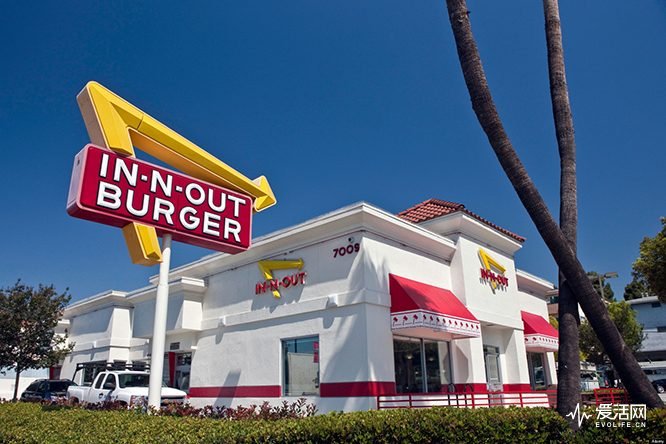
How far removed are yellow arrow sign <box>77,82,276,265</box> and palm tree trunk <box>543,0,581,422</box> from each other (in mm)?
8685

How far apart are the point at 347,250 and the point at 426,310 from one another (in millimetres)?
3259

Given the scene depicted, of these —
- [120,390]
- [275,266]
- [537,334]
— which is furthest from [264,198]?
[537,334]

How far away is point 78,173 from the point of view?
11.0 meters

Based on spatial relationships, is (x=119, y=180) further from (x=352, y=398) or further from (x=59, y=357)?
(x=59, y=357)

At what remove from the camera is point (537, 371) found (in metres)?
26.1

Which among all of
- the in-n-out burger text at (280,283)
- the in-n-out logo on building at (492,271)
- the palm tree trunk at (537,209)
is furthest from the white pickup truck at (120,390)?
the palm tree trunk at (537,209)

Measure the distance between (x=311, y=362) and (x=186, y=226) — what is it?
22.4ft

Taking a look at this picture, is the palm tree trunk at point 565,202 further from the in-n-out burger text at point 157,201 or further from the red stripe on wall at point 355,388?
the in-n-out burger text at point 157,201

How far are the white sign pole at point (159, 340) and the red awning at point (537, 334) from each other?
55.9 ft

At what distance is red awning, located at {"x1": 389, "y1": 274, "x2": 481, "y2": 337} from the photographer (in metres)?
15.5

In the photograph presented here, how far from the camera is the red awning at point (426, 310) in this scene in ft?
50.9

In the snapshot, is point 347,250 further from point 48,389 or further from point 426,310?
point 48,389

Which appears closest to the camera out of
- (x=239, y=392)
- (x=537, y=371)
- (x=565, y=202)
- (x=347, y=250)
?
(x=565, y=202)

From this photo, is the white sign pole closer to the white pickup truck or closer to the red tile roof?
the white pickup truck
